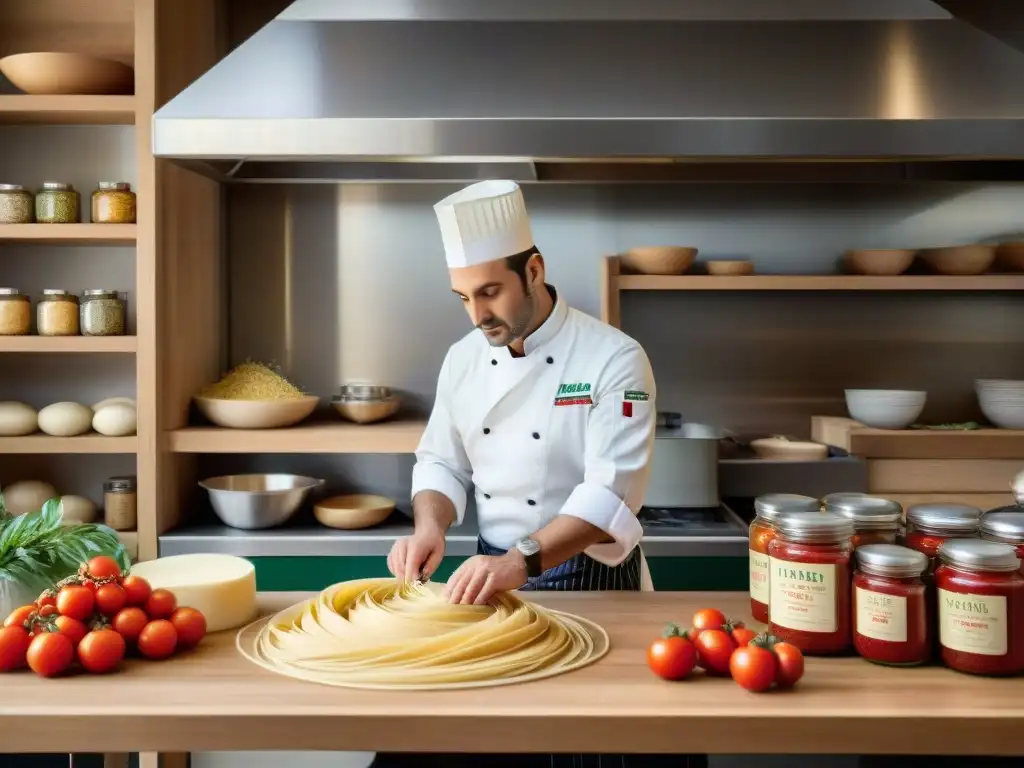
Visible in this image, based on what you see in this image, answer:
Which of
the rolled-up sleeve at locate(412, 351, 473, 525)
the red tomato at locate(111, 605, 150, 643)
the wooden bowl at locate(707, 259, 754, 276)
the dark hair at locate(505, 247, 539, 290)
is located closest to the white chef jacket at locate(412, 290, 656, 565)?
the rolled-up sleeve at locate(412, 351, 473, 525)

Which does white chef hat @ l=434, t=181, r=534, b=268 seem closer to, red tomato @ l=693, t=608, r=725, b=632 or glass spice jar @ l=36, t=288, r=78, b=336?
red tomato @ l=693, t=608, r=725, b=632

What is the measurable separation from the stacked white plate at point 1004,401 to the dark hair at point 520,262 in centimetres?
197

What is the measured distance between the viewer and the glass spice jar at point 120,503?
309 cm

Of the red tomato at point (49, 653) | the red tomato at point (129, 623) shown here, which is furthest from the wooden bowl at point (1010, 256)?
the red tomato at point (49, 653)

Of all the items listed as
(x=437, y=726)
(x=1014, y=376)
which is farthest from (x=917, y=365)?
(x=437, y=726)

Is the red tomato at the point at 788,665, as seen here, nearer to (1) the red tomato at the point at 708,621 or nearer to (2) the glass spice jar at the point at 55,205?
(1) the red tomato at the point at 708,621

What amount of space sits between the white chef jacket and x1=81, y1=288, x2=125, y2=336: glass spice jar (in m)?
1.29

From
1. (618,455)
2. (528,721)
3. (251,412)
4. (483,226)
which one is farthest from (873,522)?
(251,412)

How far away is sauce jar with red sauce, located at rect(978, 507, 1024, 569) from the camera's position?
1.50m

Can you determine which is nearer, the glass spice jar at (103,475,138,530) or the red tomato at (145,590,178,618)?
the red tomato at (145,590,178,618)

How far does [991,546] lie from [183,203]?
2676mm

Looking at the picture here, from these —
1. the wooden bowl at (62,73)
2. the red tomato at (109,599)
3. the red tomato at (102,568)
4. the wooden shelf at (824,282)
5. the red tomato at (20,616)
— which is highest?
the wooden bowl at (62,73)

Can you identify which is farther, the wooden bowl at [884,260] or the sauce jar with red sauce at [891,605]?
the wooden bowl at [884,260]

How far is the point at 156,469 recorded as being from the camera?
3.05 meters
